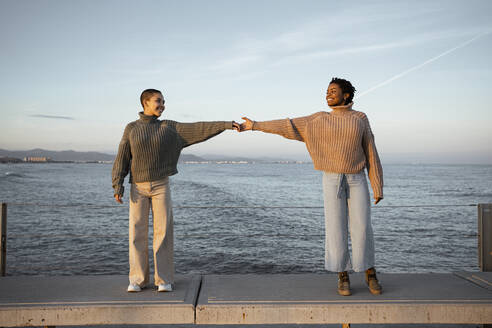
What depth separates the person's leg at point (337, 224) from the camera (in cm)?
257

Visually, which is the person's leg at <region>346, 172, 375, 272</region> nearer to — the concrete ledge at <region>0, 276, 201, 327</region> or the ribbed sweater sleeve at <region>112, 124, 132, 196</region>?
the concrete ledge at <region>0, 276, 201, 327</region>

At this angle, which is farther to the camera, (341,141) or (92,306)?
(341,141)

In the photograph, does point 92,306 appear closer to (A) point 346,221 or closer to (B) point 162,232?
(B) point 162,232

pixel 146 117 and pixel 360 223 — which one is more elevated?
pixel 146 117

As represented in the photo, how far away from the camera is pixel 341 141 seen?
2.58 m

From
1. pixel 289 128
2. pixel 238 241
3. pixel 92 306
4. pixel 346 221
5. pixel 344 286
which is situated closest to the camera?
pixel 92 306

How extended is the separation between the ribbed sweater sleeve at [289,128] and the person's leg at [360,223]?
0.48 metres

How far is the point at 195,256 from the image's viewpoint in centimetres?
847

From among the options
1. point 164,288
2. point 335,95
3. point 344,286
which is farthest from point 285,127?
point 164,288

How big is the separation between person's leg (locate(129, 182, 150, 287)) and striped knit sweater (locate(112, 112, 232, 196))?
0.32 ft

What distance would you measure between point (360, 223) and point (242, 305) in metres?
0.98

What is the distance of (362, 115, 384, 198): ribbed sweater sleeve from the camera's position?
263cm

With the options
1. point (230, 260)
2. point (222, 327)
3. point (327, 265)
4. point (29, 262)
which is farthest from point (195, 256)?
point (327, 265)

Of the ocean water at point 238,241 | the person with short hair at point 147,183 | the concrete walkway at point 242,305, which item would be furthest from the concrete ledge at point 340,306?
the ocean water at point 238,241
